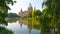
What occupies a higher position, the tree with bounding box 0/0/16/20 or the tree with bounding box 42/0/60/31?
the tree with bounding box 0/0/16/20

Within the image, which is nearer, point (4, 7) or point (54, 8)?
point (4, 7)

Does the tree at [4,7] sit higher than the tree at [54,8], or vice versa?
the tree at [4,7]

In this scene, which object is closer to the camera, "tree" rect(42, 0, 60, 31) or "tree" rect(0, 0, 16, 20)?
"tree" rect(0, 0, 16, 20)

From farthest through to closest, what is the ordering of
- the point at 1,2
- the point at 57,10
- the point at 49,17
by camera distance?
the point at 49,17 < the point at 57,10 < the point at 1,2

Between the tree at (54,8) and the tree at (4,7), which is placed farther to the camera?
the tree at (54,8)

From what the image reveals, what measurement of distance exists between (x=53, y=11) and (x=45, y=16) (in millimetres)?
1592

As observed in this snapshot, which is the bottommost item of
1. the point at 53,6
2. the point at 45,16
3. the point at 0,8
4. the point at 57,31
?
the point at 57,31

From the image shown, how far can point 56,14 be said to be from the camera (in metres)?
15.8

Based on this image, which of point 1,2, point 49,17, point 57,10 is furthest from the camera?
point 49,17

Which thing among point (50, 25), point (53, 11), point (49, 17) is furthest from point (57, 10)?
point (50, 25)

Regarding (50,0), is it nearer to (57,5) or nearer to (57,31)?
(57,5)

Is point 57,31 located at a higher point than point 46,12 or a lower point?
lower

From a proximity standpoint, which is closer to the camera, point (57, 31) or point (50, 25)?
point (57, 31)

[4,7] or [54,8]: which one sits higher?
[4,7]
